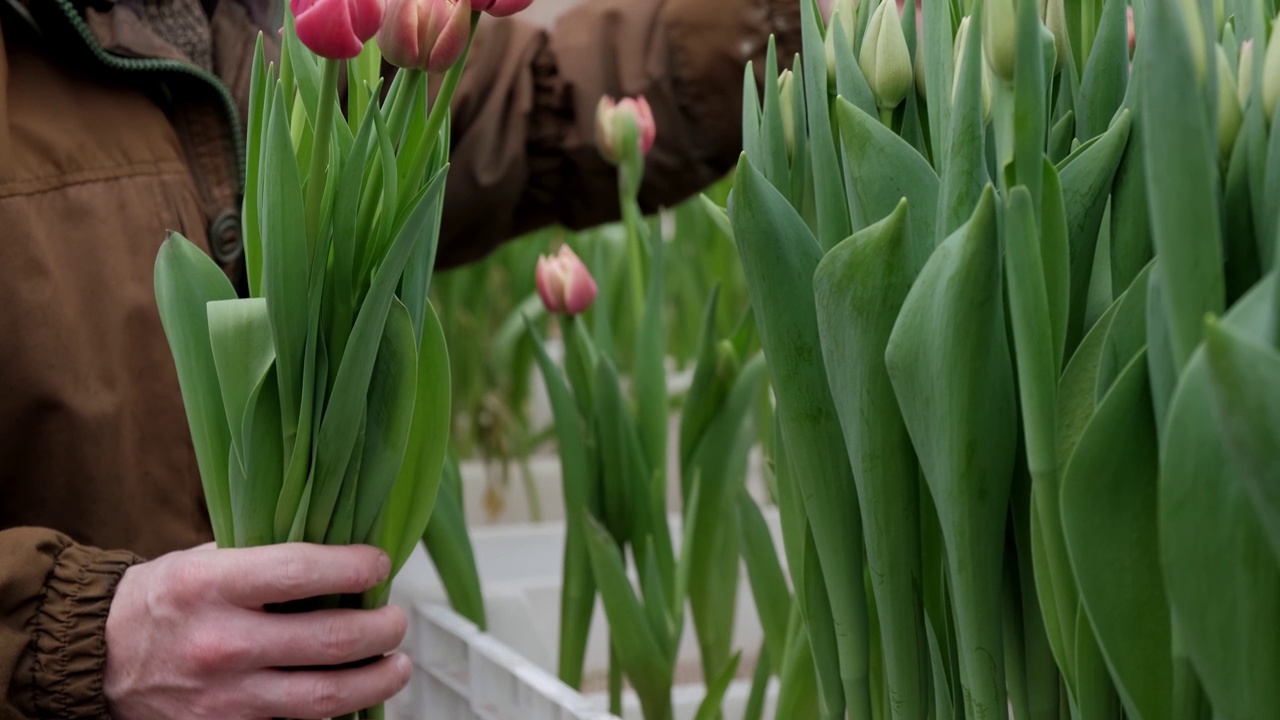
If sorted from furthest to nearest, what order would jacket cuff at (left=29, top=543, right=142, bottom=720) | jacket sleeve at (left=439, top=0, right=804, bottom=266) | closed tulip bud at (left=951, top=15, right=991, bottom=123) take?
jacket sleeve at (left=439, top=0, right=804, bottom=266), jacket cuff at (left=29, top=543, right=142, bottom=720), closed tulip bud at (left=951, top=15, right=991, bottom=123)

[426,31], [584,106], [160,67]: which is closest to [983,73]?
[426,31]

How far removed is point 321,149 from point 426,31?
42 mm

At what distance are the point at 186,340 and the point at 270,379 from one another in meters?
0.03

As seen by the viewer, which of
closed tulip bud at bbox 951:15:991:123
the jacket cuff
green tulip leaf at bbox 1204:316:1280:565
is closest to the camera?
green tulip leaf at bbox 1204:316:1280:565

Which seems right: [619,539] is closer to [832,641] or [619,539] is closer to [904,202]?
[832,641]

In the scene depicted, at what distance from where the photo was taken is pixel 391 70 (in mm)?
668

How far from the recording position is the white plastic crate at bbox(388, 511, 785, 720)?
0.48 metres

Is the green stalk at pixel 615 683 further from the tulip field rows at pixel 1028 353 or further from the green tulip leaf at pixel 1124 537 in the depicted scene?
the green tulip leaf at pixel 1124 537

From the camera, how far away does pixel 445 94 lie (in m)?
0.31

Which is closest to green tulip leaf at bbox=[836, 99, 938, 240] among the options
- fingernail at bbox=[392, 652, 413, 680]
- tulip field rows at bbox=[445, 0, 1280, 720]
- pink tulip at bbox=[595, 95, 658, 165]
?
tulip field rows at bbox=[445, 0, 1280, 720]

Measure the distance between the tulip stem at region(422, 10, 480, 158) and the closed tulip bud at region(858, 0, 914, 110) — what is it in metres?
0.09

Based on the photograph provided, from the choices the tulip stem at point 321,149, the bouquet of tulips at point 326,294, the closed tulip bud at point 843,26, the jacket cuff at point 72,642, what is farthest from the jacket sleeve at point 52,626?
the closed tulip bud at point 843,26

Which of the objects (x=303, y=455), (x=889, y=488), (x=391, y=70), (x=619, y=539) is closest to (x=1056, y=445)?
(x=889, y=488)

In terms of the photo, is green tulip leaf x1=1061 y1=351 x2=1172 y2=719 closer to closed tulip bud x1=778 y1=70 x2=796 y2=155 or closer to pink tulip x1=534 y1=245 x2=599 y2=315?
closed tulip bud x1=778 y1=70 x2=796 y2=155
